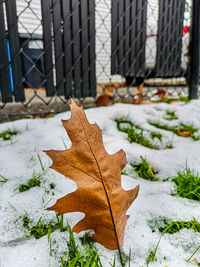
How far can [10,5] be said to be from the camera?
5.57ft

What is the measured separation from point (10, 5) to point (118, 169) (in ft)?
5.65

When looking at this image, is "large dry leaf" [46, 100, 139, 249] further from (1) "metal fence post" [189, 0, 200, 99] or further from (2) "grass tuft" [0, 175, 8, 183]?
(1) "metal fence post" [189, 0, 200, 99]

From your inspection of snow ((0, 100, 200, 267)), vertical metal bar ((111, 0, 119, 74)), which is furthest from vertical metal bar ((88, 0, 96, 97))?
snow ((0, 100, 200, 267))

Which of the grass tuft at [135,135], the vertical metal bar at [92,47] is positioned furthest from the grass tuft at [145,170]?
the vertical metal bar at [92,47]

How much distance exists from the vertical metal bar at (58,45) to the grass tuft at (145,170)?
1.42 metres

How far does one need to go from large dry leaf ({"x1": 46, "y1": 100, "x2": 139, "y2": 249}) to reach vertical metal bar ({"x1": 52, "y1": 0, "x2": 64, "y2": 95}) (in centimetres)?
167

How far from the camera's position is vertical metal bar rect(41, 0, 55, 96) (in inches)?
73.2

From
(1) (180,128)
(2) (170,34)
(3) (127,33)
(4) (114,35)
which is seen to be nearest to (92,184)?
(1) (180,128)

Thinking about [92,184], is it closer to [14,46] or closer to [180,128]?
[180,128]

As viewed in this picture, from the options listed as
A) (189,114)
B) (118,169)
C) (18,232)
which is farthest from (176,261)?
(189,114)

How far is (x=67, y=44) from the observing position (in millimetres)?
2086

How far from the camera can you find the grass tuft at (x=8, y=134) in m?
1.14

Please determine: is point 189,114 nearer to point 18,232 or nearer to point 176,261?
point 176,261

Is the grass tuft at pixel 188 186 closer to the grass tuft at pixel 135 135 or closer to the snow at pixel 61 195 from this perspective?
the snow at pixel 61 195
